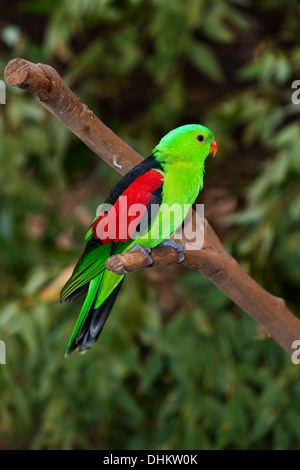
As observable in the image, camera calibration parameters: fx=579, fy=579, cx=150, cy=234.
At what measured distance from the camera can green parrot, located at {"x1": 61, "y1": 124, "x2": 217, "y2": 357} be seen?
18.1 inches

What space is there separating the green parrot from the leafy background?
1.72 feet

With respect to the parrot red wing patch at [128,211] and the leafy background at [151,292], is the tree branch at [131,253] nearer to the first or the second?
the parrot red wing patch at [128,211]

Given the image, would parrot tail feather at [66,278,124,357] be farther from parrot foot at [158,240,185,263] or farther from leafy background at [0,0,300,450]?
leafy background at [0,0,300,450]

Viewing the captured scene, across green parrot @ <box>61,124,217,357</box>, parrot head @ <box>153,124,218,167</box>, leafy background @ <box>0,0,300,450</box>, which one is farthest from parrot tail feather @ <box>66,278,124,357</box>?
leafy background @ <box>0,0,300,450</box>

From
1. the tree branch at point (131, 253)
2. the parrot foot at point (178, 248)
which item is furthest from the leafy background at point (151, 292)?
the parrot foot at point (178, 248)

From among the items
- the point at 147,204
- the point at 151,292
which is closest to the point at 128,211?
the point at 147,204

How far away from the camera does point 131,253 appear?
0.48 metres

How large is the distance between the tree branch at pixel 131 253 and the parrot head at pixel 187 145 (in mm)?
77

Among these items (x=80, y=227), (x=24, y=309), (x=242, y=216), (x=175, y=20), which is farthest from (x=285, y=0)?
(x=24, y=309)

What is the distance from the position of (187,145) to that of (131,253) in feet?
0.32

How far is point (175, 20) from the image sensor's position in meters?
1.14

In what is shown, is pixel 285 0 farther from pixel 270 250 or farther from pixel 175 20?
pixel 270 250

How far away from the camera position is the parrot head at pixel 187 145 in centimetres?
45
